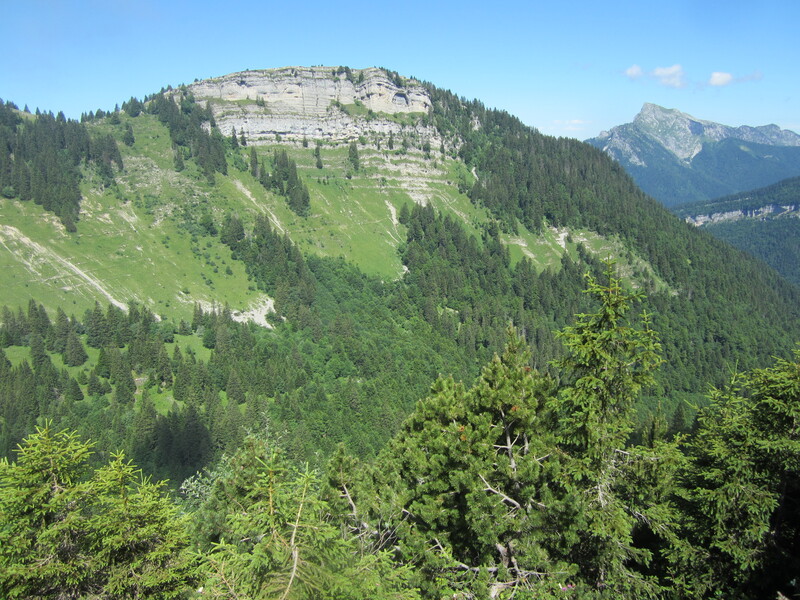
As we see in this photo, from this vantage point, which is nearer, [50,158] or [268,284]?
[268,284]

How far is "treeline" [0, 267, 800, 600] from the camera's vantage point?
13281 mm

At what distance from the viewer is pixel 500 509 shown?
21.0 metres

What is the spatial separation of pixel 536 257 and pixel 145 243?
442 feet

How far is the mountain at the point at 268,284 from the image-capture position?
290ft

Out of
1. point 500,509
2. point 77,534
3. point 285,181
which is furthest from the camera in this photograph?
point 285,181

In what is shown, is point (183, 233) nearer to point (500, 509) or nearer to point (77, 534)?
point (77, 534)

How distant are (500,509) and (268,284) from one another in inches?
4736

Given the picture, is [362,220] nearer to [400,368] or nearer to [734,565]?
[400,368]

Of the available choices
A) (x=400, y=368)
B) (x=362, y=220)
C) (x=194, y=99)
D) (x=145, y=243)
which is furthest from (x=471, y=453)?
(x=194, y=99)

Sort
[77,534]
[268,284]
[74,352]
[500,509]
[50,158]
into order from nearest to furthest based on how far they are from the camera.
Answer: [77,534] < [500,509] < [74,352] < [268,284] < [50,158]

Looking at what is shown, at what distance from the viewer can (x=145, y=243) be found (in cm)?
12962

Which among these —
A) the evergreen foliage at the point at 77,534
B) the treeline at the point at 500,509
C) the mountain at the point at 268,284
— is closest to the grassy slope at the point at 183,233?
the mountain at the point at 268,284

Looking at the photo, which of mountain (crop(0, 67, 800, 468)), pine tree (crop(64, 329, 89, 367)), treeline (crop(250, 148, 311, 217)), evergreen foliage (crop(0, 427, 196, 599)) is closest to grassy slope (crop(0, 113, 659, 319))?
mountain (crop(0, 67, 800, 468))

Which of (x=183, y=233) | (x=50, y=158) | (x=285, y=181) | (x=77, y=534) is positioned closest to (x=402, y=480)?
(x=77, y=534)
